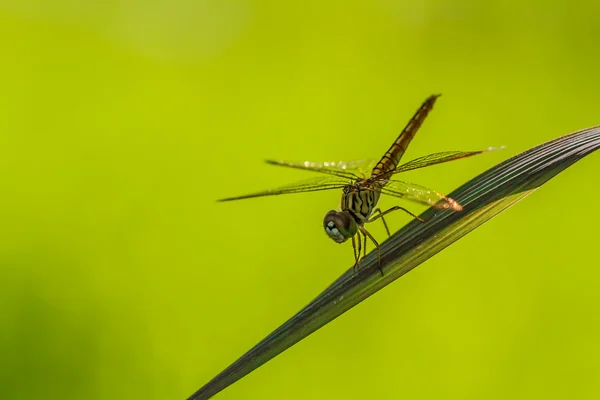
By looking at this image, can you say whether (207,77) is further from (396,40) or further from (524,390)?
(524,390)

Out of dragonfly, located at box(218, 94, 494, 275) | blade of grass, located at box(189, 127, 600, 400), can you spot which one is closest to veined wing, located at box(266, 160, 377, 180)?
dragonfly, located at box(218, 94, 494, 275)

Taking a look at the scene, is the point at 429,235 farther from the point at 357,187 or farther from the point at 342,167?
the point at 342,167

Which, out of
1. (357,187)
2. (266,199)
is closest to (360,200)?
(357,187)

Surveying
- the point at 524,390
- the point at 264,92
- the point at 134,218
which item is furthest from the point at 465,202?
the point at 264,92

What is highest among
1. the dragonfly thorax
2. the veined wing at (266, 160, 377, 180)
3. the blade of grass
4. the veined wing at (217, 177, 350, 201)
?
the veined wing at (266, 160, 377, 180)

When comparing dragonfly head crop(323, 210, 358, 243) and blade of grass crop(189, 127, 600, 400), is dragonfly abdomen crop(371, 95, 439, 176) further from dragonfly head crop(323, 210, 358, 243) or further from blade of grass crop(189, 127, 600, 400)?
blade of grass crop(189, 127, 600, 400)
